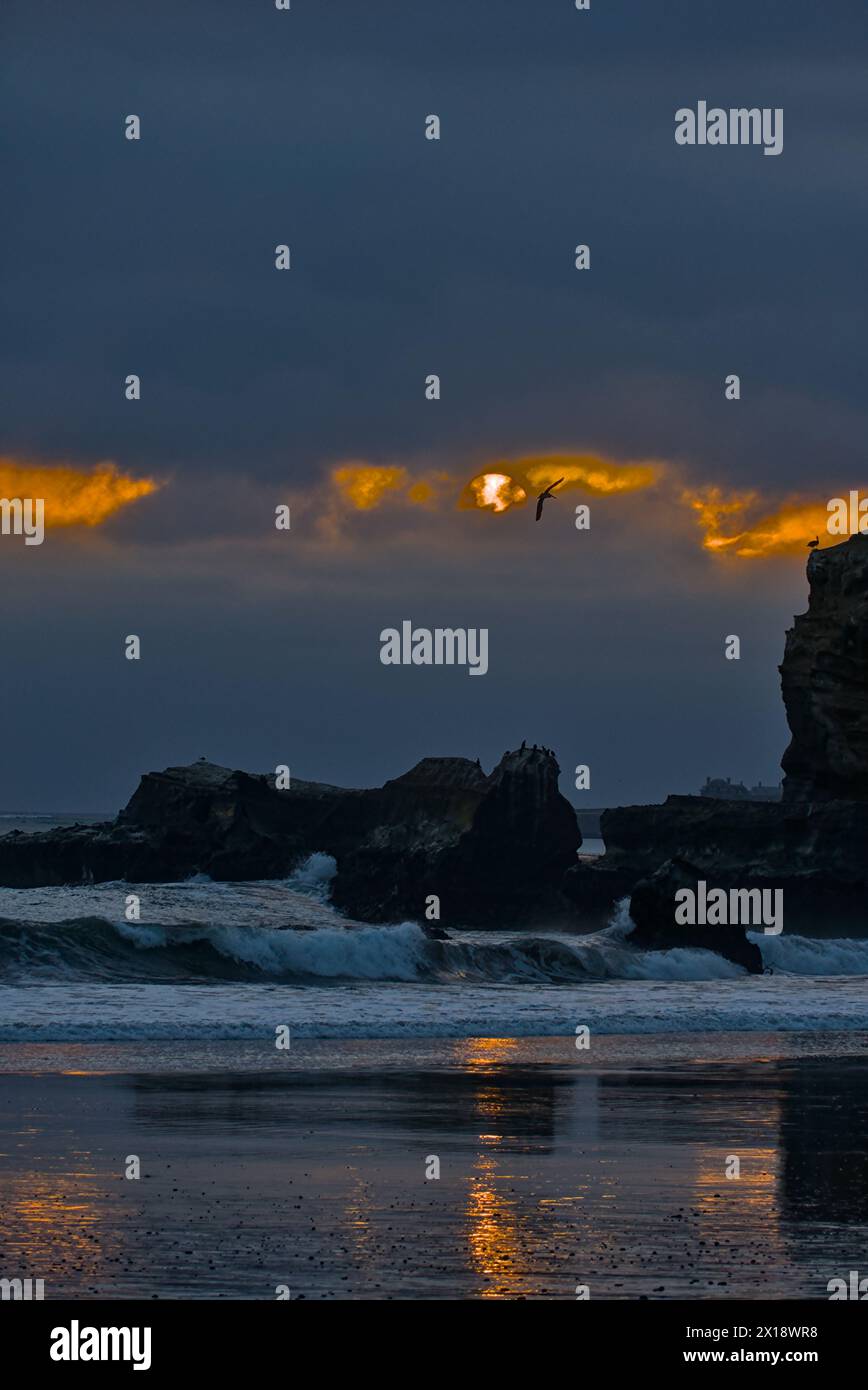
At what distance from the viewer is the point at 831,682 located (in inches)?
3095

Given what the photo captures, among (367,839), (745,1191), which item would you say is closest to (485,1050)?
(745,1191)

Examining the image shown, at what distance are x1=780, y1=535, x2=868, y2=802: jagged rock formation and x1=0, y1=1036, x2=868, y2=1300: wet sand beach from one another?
42943 mm

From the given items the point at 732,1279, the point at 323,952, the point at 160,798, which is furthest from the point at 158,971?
the point at 160,798

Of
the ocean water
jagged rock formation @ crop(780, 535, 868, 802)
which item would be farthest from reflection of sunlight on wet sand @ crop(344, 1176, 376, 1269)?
jagged rock formation @ crop(780, 535, 868, 802)

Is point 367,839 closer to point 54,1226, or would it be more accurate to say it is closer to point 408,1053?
point 408,1053

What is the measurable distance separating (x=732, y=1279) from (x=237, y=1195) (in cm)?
641

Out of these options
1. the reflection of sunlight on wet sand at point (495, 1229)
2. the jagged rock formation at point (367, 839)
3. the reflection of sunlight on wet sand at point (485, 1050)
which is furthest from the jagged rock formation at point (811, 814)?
the reflection of sunlight on wet sand at point (495, 1229)

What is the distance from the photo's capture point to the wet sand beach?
16.9m

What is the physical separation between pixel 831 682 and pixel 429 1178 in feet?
193

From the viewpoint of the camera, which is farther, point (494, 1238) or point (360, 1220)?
point (360, 1220)

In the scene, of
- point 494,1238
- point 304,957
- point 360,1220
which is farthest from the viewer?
point 304,957

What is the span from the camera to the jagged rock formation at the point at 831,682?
7775cm

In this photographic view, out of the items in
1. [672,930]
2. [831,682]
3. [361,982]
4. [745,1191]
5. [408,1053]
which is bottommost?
[745,1191]

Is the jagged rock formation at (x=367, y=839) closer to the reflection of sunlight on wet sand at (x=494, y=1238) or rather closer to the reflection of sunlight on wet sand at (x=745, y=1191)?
the reflection of sunlight on wet sand at (x=745, y=1191)
